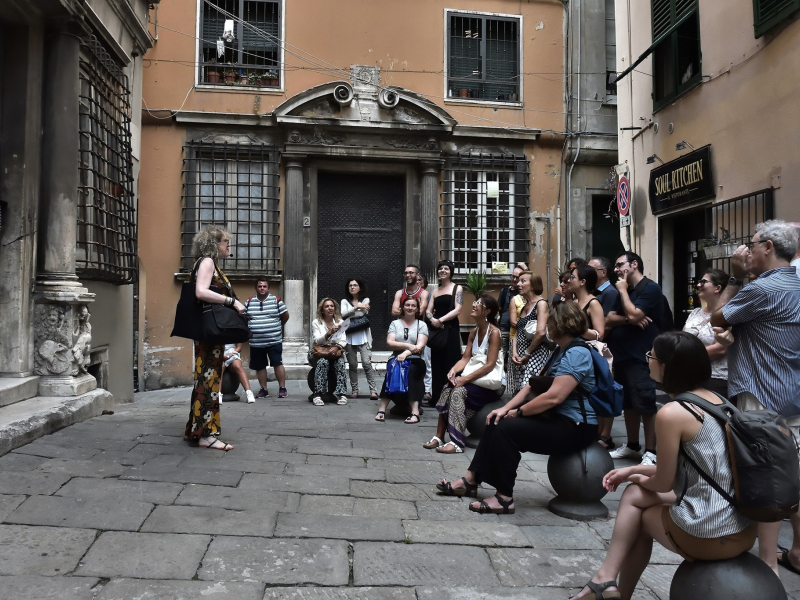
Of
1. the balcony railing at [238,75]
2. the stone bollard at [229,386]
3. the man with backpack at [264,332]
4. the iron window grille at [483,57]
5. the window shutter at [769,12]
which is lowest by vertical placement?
the stone bollard at [229,386]

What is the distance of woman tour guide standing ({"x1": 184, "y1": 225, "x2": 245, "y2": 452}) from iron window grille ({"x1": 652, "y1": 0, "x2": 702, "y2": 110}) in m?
6.61

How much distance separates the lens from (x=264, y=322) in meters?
9.75

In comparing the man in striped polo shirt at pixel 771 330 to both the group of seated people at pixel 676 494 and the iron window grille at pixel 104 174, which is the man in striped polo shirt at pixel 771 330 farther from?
the iron window grille at pixel 104 174

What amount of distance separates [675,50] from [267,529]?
27.7 feet

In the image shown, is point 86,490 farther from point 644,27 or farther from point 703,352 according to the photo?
point 644,27

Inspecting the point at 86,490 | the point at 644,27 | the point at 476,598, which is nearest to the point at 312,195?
the point at 644,27

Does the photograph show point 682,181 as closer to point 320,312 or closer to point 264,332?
point 320,312

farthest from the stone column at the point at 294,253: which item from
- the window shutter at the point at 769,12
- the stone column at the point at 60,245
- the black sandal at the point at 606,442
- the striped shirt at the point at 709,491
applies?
the striped shirt at the point at 709,491

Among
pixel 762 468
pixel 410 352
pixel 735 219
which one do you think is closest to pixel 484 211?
pixel 735 219

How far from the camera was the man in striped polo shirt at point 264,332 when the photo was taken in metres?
9.71

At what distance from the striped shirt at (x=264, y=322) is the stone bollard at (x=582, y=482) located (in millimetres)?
5815

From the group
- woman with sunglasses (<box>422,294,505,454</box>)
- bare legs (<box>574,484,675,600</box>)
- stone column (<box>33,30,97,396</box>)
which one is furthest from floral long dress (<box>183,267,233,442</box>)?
bare legs (<box>574,484,675,600</box>)

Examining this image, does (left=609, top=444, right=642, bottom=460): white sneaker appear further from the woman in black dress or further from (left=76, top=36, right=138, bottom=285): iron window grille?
(left=76, top=36, right=138, bottom=285): iron window grille

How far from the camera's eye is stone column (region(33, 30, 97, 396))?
665cm
